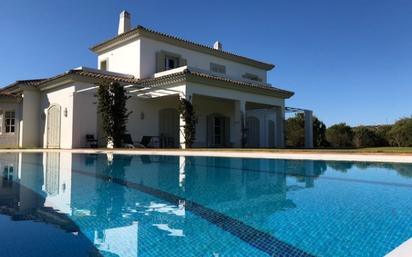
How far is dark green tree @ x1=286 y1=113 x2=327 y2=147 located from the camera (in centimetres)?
2889

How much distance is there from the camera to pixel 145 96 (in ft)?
62.7

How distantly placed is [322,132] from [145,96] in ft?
55.7

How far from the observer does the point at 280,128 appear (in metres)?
22.9

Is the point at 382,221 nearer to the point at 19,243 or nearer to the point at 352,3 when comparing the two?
the point at 19,243

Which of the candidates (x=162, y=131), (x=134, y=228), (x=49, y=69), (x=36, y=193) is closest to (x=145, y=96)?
(x=162, y=131)

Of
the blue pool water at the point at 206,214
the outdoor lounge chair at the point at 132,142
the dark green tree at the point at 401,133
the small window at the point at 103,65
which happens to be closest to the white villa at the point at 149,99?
the small window at the point at 103,65

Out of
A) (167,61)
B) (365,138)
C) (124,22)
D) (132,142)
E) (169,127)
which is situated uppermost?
(124,22)

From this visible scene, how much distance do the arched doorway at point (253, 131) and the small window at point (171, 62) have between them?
6715 millimetres

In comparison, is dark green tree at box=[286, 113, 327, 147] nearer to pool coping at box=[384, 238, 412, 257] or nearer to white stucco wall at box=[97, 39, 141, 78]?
white stucco wall at box=[97, 39, 141, 78]

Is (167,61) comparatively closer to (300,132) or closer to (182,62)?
(182,62)

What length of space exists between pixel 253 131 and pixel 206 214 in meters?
21.6

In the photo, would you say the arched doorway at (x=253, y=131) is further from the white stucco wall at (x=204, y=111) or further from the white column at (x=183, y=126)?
the white column at (x=183, y=126)

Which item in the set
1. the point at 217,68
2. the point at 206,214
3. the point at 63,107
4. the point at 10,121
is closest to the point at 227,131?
the point at 217,68

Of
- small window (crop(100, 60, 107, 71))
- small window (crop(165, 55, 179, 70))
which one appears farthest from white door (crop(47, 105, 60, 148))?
small window (crop(165, 55, 179, 70))
